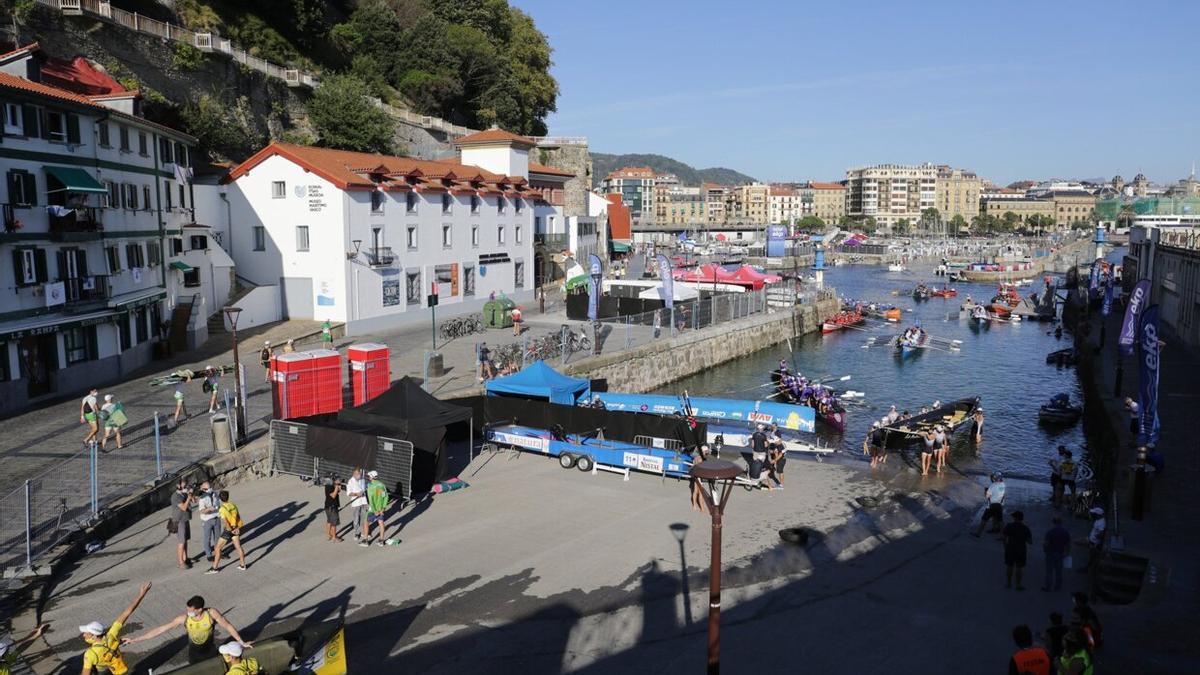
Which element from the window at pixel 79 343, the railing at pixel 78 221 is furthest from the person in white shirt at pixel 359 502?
the railing at pixel 78 221

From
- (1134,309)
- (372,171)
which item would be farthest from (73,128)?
(1134,309)

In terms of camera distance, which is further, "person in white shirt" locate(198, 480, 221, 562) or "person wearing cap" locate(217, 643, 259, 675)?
"person in white shirt" locate(198, 480, 221, 562)

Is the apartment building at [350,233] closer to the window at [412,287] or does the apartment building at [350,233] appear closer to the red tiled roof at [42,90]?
the window at [412,287]

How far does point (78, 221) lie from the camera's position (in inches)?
1014

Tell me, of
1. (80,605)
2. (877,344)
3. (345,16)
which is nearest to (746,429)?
(80,605)

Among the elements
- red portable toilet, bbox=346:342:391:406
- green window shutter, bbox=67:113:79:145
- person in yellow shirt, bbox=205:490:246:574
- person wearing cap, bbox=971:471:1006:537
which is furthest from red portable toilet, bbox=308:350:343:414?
person wearing cap, bbox=971:471:1006:537

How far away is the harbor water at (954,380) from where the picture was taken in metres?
30.0

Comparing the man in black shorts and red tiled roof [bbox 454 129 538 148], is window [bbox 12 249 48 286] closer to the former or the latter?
the man in black shorts

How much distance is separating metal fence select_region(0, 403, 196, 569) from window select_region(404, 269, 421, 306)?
20913 millimetres

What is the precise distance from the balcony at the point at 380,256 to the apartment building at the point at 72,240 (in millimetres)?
8983

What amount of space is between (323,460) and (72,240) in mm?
12431

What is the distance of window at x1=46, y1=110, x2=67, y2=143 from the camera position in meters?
25.0

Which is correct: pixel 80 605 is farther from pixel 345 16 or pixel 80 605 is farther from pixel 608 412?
pixel 345 16

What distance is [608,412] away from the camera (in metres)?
23.5
